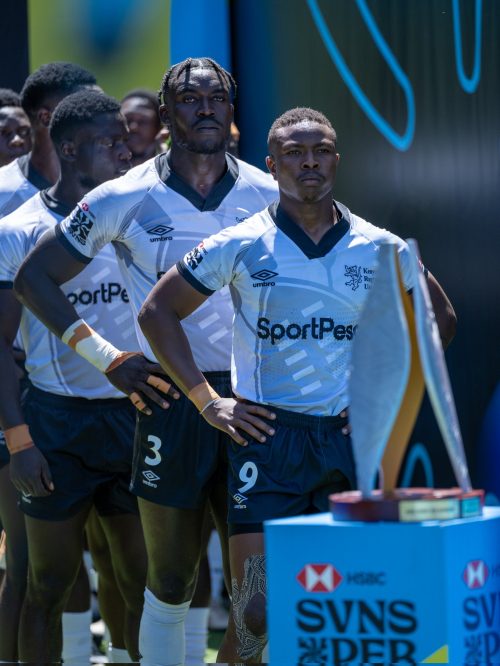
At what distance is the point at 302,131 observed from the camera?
12.9 ft

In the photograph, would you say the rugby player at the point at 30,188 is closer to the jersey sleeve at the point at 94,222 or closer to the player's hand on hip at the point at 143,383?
the player's hand on hip at the point at 143,383

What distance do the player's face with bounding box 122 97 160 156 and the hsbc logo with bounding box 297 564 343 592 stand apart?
13.7 ft

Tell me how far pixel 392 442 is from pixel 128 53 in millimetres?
4348

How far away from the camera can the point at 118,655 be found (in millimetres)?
4910

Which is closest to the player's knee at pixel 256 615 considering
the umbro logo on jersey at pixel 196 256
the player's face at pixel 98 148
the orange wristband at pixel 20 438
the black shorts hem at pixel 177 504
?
the black shorts hem at pixel 177 504

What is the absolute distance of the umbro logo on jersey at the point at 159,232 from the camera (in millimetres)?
4281

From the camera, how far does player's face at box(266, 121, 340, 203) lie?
12.8ft

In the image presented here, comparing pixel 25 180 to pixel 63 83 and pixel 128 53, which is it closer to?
pixel 63 83

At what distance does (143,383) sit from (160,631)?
2.51 feet

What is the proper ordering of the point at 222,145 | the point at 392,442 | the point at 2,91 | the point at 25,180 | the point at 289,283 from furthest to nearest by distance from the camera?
the point at 2,91 < the point at 25,180 < the point at 222,145 < the point at 289,283 < the point at 392,442

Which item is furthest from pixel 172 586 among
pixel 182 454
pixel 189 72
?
pixel 189 72

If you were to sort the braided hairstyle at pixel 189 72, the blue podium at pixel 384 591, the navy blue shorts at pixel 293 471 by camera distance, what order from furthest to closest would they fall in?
the braided hairstyle at pixel 189 72 < the navy blue shorts at pixel 293 471 < the blue podium at pixel 384 591

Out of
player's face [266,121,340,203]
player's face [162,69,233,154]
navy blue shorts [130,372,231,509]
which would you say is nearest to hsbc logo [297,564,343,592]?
player's face [266,121,340,203]

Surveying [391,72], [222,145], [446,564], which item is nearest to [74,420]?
[222,145]
